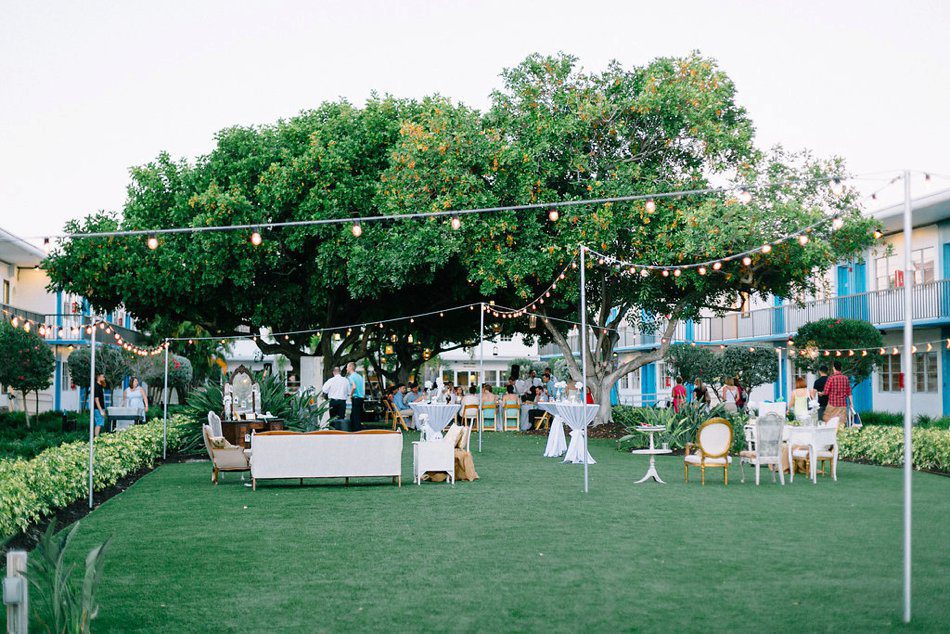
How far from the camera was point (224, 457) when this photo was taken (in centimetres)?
1358

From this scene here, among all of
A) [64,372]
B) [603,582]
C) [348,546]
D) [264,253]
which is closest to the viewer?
[603,582]

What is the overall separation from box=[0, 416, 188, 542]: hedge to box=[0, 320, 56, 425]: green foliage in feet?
42.6

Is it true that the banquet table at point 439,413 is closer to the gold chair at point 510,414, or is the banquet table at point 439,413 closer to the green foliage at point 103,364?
the gold chair at point 510,414

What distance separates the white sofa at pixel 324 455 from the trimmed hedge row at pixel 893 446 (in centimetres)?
805

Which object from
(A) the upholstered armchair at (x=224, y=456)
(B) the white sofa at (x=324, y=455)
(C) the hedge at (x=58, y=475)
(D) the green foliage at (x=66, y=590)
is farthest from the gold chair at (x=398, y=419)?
(D) the green foliage at (x=66, y=590)

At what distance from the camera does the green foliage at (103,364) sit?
31953 millimetres

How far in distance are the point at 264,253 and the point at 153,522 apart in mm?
16258

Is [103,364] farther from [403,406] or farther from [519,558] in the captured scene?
[519,558]

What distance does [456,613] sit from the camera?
5.91 m

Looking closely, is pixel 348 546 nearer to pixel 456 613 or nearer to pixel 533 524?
pixel 533 524

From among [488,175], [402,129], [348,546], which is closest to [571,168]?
[488,175]

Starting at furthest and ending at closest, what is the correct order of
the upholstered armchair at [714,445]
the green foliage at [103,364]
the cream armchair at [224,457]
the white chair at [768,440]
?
the green foliage at [103,364] → the cream armchair at [224,457] → the white chair at [768,440] → the upholstered armchair at [714,445]

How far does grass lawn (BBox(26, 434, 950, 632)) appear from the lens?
585 centimetres

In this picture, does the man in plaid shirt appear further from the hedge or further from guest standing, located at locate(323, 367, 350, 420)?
the hedge
